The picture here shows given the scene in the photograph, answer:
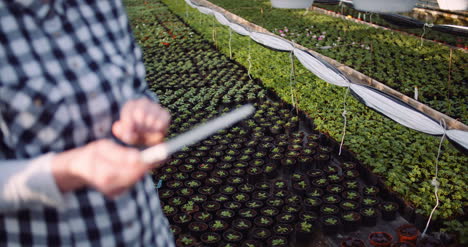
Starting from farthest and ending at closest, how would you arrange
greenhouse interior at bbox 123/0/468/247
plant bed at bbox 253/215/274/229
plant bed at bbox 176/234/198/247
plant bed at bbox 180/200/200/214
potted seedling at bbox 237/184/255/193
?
potted seedling at bbox 237/184/255/193 < plant bed at bbox 180/200/200/214 < plant bed at bbox 253/215/274/229 < greenhouse interior at bbox 123/0/468/247 < plant bed at bbox 176/234/198/247

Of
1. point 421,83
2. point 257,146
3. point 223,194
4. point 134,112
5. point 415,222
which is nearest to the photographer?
point 134,112

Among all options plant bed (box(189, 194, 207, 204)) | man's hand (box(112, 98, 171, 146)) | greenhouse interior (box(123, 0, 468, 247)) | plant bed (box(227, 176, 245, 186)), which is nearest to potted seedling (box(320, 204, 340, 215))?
greenhouse interior (box(123, 0, 468, 247))

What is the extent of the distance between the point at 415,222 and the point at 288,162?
1.59 meters

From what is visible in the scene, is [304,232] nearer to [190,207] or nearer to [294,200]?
[294,200]

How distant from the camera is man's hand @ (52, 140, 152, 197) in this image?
585mm

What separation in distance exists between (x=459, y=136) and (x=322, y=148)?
81.7 inches

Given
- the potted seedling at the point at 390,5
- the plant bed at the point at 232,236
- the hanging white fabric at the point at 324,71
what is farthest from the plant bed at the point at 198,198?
the potted seedling at the point at 390,5

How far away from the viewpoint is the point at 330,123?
573 centimetres

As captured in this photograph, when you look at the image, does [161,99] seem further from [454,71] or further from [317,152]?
[454,71]

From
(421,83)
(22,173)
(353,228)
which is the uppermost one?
(22,173)

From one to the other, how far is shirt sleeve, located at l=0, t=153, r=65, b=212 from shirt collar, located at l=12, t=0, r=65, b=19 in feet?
1.09

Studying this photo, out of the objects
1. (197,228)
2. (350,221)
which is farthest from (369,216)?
(197,228)

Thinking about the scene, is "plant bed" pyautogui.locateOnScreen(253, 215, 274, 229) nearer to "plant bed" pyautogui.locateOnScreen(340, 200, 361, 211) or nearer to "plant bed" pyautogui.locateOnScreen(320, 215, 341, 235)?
"plant bed" pyautogui.locateOnScreen(320, 215, 341, 235)

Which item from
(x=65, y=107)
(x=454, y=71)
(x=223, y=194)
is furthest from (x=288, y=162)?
(x=454, y=71)
